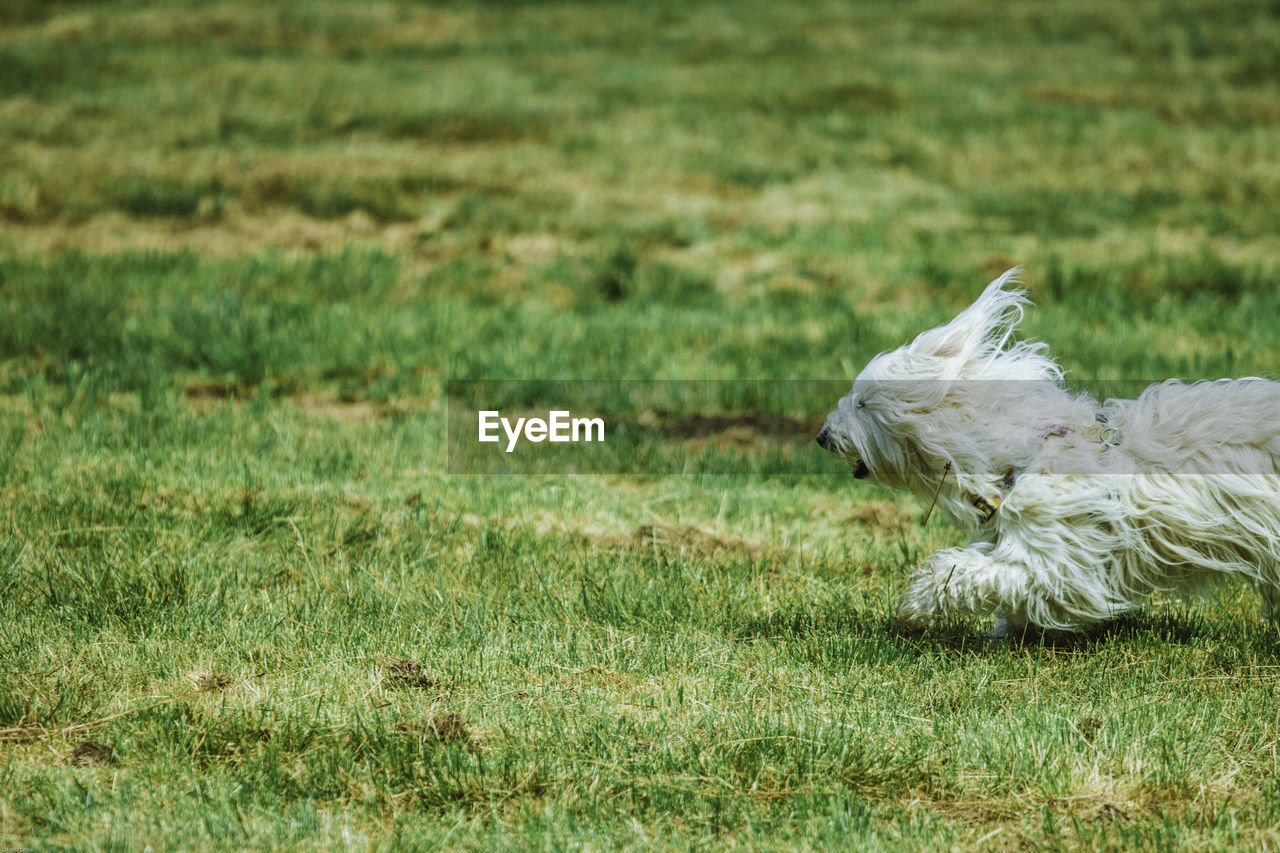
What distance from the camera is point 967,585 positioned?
4.27 metres

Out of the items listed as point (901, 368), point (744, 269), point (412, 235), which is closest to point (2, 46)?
point (412, 235)

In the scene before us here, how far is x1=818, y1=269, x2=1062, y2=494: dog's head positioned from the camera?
14.4 feet

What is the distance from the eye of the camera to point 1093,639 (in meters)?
4.75

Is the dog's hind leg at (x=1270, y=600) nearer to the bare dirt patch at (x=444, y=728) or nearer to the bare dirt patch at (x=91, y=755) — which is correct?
the bare dirt patch at (x=444, y=728)

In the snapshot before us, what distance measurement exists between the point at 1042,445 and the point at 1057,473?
0.12 meters

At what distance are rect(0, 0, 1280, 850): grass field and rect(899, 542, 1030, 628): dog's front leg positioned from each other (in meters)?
0.23

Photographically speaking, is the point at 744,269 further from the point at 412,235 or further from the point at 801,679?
the point at 801,679

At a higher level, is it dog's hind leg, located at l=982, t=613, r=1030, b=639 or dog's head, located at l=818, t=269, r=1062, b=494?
dog's head, located at l=818, t=269, r=1062, b=494

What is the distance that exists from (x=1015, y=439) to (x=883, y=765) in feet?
4.46

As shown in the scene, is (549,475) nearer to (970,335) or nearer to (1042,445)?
(970,335)

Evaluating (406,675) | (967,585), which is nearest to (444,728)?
(406,675)

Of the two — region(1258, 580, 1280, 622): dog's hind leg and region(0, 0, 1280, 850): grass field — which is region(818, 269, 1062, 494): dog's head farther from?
region(1258, 580, 1280, 622): dog's hind leg

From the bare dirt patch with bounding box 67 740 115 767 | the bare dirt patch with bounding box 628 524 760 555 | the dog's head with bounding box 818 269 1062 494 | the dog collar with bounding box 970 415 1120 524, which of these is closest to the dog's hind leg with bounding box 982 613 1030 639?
the dog collar with bounding box 970 415 1120 524

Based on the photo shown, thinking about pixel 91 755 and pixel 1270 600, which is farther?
pixel 1270 600
